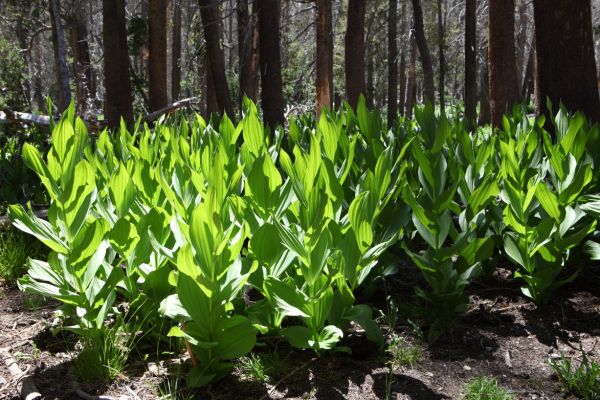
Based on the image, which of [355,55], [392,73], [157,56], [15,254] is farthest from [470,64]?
[15,254]

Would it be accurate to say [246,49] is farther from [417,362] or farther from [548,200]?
[417,362]

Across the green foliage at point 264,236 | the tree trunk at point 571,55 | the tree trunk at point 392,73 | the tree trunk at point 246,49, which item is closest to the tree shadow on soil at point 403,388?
the green foliage at point 264,236

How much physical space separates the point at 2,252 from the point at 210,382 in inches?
77.2

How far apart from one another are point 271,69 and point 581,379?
5.45 metres

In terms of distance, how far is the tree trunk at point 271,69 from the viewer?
21.6 ft

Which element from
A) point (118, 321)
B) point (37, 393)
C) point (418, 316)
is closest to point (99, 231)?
point (118, 321)

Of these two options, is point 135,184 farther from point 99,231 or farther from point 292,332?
point 292,332

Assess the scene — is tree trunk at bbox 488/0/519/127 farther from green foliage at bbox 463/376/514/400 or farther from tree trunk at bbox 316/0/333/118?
green foliage at bbox 463/376/514/400

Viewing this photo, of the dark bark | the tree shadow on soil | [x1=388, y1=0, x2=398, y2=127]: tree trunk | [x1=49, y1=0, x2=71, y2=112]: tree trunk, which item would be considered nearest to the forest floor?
the tree shadow on soil

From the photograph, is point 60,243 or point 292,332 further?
A: point 60,243

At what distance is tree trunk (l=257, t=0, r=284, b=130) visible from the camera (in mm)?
6582

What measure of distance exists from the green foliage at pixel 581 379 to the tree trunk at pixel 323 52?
1015 cm

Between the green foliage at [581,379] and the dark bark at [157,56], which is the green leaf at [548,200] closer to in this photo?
the green foliage at [581,379]

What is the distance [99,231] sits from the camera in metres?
1.89
